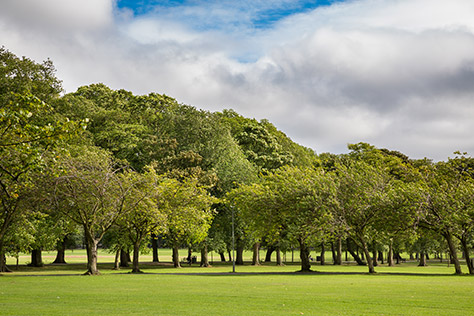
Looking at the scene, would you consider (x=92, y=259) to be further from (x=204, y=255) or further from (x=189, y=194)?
(x=204, y=255)

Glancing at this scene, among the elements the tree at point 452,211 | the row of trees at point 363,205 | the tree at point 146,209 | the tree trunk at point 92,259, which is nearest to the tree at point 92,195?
the tree trunk at point 92,259

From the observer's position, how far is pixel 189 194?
45812mm

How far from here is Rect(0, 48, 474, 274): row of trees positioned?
36.3 metres

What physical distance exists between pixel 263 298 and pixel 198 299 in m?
2.47

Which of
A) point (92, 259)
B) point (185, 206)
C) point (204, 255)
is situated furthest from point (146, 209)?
point (204, 255)

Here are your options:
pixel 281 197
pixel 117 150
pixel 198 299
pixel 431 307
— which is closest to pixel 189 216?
pixel 281 197

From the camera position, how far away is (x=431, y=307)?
49.6ft

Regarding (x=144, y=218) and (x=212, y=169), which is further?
(x=212, y=169)

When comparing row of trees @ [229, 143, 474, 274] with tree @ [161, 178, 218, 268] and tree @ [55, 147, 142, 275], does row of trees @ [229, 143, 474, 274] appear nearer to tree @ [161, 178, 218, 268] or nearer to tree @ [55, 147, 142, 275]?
tree @ [161, 178, 218, 268]

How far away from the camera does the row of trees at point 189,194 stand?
119ft

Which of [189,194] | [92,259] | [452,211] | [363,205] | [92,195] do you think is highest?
[189,194]

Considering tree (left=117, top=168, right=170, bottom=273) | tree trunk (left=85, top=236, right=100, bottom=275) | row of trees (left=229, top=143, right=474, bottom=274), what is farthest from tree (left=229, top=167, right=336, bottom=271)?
tree trunk (left=85, top=236, right=100, bottom=275)

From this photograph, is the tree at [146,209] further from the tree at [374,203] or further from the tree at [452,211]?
the tree at [452,211]

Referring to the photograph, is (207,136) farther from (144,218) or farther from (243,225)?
(144,218)
